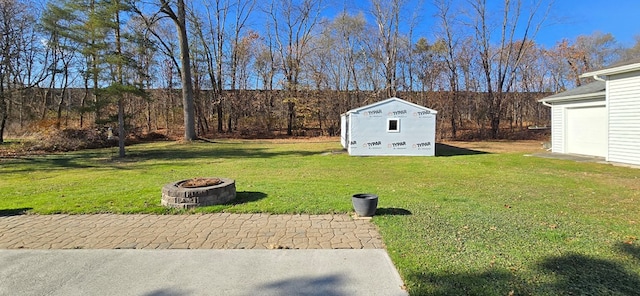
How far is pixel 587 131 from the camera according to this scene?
12.6 metres

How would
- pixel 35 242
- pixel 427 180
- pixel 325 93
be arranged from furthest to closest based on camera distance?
pixel 325 93
pixel 427 180
pixel 35 242

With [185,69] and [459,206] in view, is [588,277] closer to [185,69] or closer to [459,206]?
[459,206]

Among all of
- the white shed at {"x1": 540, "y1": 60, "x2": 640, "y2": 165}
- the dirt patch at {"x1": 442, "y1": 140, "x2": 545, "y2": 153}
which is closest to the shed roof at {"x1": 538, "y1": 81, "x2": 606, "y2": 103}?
the white shed at {"x1": 540, "y1": 60, "x2": 640, "y2": 165}

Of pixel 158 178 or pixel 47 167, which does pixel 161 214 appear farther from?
pixel 47 167

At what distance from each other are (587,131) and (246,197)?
13.2m

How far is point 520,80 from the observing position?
2975 centimetres

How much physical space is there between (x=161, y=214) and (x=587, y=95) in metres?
14.3

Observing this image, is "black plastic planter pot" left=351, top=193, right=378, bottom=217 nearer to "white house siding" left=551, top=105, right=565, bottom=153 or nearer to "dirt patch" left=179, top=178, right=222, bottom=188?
"dirt patch" left=179, top=178, right=222, bottom=188

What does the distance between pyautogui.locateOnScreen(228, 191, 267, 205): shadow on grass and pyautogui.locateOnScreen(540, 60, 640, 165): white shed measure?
10890mm

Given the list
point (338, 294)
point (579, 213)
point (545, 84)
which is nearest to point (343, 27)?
point (545, 84)

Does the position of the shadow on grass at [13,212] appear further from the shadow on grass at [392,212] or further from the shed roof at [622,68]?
the shed roof at [622,68]

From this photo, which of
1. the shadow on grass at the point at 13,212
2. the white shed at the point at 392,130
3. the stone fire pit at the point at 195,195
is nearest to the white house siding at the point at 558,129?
the white shed at the point at 392,130

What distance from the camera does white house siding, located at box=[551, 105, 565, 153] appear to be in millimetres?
13773

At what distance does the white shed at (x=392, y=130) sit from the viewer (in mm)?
15109
